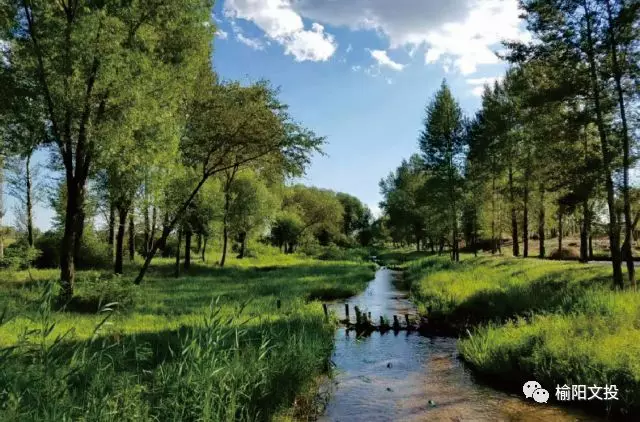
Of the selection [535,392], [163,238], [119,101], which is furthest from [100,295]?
[535,392]

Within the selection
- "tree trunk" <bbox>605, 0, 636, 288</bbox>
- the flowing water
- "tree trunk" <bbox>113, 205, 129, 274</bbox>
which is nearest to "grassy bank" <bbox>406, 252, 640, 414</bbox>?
the flowing water

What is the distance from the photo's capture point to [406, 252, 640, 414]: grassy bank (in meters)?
8.98

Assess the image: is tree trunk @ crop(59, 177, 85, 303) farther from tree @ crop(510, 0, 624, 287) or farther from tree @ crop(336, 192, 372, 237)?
tree @ crop(336, 192, 372, 237)

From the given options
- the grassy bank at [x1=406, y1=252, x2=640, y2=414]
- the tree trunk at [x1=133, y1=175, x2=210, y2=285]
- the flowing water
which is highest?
the tree trunk at [x1=133, y1=175, x2=210, y2=285]

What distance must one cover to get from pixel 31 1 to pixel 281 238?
63.1 meters

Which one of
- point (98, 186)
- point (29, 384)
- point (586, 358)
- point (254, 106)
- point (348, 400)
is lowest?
point (348, 400)

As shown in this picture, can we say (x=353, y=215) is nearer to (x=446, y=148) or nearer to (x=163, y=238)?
(x=446, y=148)

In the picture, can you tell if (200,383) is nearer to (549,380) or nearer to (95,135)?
(549,380)

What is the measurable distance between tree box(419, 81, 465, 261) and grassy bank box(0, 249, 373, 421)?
25.2 meters

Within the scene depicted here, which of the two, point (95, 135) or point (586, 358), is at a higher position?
point (95, 135)

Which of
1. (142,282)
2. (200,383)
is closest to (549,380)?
(200,383)

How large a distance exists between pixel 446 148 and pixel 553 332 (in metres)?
33.2

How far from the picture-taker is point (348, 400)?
9820 mm

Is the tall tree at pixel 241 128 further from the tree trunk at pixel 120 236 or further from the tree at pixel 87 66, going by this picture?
the tree at pixel 87 66
